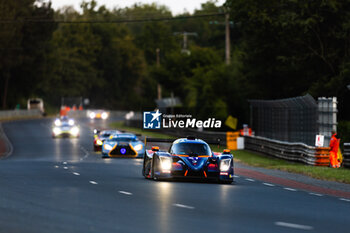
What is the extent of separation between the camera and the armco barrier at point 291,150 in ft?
109

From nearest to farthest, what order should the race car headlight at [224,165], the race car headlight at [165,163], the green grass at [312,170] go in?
1. the race car headlight at [165,163]
2. the race car headlight at [224,165]
3. the green grass at [312,170]

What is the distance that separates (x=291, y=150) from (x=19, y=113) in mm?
82680

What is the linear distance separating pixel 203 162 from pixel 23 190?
6260 millimetres

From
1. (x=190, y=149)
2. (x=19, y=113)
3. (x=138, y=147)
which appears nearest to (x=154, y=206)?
(x=190, y=149)

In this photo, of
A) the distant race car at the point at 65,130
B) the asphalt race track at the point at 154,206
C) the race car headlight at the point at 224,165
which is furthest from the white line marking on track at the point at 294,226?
the distant race car at the point at 65,130

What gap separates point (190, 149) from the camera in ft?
79.9

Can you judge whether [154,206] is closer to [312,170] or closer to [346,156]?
[312,170]

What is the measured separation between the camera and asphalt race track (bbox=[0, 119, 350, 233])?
43.1ft

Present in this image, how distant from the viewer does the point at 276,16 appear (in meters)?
54.8

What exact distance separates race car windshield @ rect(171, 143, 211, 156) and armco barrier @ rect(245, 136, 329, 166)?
32.2 ft

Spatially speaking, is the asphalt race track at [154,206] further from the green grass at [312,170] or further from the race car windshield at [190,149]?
the green grass at [312,170]

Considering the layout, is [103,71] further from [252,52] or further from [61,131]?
[252,52]

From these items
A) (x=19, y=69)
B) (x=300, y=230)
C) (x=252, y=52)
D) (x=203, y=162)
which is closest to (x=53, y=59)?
(x=19, y=69)

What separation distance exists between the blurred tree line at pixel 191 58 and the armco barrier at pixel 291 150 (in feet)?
21.8
